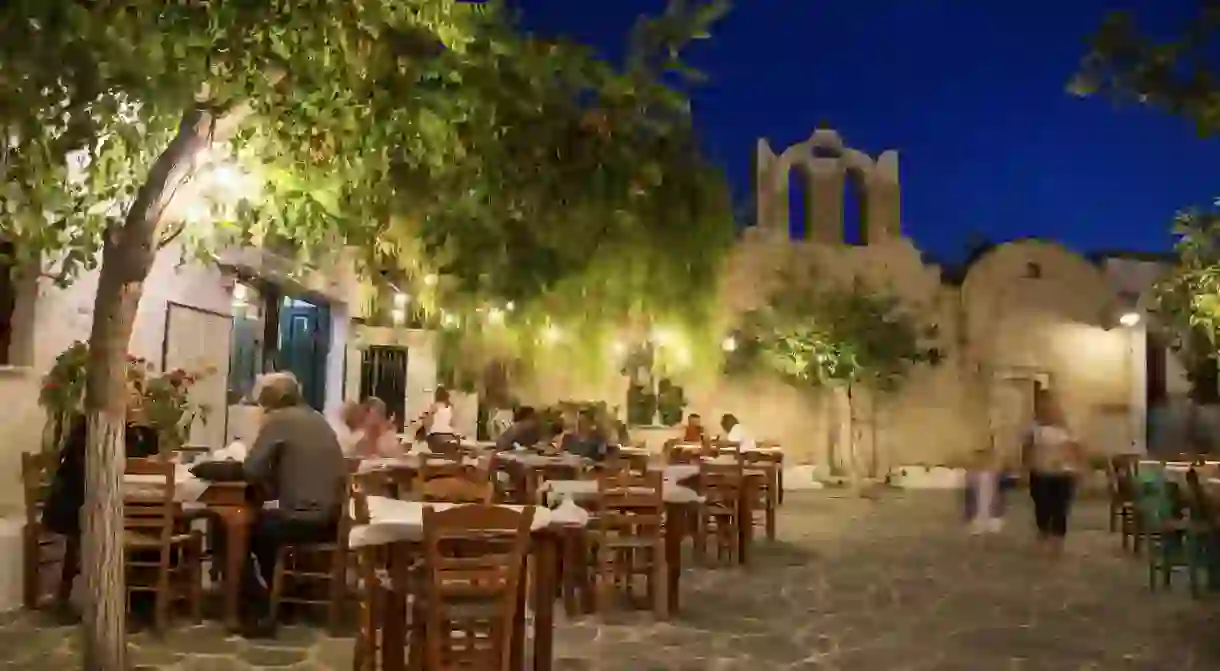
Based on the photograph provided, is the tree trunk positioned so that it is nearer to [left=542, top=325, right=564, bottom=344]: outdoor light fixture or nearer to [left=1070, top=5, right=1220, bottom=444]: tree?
[left=1070, top=5, right=1220, bottom=444]: tree

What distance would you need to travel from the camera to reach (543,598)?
6090 millimetres

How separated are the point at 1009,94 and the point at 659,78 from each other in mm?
36222

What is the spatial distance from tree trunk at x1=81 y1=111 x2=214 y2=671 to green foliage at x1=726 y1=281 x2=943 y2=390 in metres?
16.4

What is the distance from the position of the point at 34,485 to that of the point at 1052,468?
918cm

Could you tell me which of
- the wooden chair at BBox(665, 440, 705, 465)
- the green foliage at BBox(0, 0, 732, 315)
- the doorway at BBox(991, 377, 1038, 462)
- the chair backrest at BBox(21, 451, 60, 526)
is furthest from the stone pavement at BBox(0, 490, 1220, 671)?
the doorway at BBox(991, 377, 1038, 462)

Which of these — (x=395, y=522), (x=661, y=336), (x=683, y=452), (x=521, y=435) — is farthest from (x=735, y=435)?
(x=395, y=522)

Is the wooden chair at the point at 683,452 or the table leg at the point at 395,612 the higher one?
the wooden chair at the point at 683,452

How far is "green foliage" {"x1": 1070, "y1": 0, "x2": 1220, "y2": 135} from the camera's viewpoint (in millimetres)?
7531

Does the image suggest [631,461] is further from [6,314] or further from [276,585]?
[6,314]

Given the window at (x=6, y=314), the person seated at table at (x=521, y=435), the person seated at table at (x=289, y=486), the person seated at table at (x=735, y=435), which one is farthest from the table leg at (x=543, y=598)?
the person seated at table at (x=735, y=435)

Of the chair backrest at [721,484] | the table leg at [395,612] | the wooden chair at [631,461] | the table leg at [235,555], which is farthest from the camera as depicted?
the wooden chair at [631,461]

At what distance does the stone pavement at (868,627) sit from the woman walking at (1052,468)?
1.14 ft

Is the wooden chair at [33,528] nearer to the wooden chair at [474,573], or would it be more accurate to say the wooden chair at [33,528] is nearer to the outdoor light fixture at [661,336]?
the wooden chair at [474,573]

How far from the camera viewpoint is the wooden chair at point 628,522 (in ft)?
27.2
